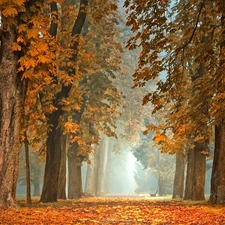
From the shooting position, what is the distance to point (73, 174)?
25.0 meters

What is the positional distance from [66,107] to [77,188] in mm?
10100

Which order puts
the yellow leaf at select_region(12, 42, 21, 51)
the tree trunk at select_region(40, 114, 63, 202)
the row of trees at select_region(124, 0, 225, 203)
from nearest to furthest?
1. the yellow leaf at select_region(12, 42, 21, 51)
2. the row of trees at select_region(124, 0, 225, 203)
3. the tree trunk at select_region(40, 114, 63, 202)

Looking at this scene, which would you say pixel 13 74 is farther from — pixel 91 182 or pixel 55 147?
pixel 91 182

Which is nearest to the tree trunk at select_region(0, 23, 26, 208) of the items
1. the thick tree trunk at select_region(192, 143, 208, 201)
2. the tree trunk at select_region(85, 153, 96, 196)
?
the thick tree trunk at select_region(192, 143, 208, 201)

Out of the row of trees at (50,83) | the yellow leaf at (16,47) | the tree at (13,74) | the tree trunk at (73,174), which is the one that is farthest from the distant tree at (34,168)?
the yellow leaf at (16,47)

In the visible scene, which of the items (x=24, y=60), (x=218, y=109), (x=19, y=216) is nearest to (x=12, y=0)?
(x=24, y=60)

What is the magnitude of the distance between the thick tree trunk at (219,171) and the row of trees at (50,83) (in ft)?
17.8

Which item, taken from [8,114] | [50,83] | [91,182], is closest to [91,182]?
[91,182]

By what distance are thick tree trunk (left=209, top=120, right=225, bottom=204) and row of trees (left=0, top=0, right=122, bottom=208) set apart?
5433mm

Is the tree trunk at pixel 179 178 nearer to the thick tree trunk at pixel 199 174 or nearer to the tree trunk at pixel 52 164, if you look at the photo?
the thick tree trunk at pixel 199 174

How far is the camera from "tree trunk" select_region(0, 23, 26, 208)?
9.95 meters

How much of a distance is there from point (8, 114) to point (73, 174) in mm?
15445

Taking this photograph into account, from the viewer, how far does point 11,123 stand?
10.1 metres

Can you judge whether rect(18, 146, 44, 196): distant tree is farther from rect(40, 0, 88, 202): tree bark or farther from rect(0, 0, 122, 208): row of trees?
rect(40, 0, 88, 202): tree bark
